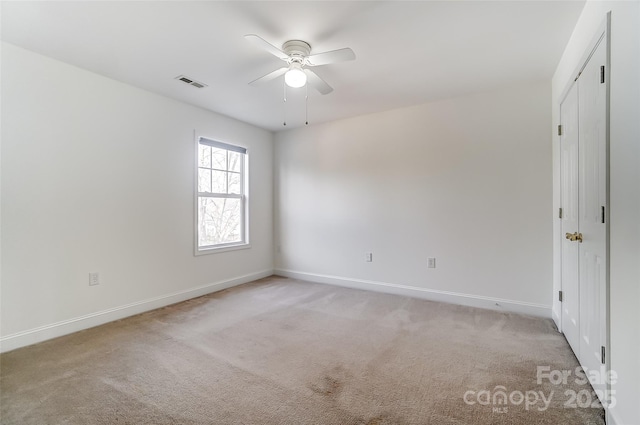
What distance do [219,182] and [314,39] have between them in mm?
2631

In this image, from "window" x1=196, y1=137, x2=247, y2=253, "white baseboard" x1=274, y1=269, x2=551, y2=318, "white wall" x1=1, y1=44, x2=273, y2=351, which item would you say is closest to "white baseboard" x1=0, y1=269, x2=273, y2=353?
"white wall" x1=1, y1=44, x2=273, y2=351

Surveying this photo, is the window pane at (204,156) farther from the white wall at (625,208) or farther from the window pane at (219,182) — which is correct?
the white wall at (625,208)

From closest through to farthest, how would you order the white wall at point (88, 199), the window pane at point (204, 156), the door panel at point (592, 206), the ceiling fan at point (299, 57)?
1. the door panel at point (592, 206)
2. the ceiling fan at point (299, 57)
3. the white wall at point (88, 199)
4. the window pane at point (204, 156)

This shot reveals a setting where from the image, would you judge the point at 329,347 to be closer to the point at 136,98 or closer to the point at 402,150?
the point at 402,150

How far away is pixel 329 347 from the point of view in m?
2.40

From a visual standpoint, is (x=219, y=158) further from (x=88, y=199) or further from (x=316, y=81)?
(x=316, y=81)

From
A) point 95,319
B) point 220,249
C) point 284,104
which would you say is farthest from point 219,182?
point 95,319

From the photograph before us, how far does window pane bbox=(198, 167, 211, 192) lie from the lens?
3.97 m

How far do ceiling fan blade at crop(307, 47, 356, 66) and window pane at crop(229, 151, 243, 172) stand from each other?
250 cm

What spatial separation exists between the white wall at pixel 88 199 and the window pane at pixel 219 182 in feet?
1.38

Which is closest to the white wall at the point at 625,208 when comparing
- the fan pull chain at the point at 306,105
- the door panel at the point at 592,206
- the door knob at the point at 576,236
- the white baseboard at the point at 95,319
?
the door panel at the point at 592,206

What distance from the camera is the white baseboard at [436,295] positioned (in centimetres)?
309

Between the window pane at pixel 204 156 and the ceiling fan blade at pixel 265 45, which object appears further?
the window pane at pixel 204 156

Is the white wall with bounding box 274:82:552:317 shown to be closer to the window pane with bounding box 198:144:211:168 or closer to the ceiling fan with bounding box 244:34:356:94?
the window pane with bounding box 198:144:211:168
